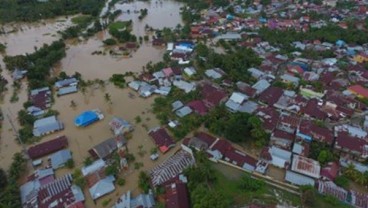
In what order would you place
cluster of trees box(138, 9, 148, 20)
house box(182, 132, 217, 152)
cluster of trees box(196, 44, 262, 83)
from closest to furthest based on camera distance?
house box(182, 132, 217, 152) < cluster of trees box(196, 44, 262, 83) < cluster of trees box(138, 9, 148, 20)

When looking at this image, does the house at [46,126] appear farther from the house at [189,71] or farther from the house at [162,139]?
the house at [189,71]

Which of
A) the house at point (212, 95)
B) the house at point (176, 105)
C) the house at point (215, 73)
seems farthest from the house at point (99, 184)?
the house at point (215, 73)

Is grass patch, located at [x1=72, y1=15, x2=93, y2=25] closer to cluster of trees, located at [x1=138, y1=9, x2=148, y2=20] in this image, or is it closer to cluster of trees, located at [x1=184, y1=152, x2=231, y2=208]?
cluster of trees, located at [x1=138, y1=9, x2=148, y2=20]

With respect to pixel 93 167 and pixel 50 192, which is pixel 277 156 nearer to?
pixel 93 167

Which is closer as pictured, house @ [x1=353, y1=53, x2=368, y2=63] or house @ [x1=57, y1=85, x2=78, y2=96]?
house @ [x1=57, y1=85, x2=78, y2=96]

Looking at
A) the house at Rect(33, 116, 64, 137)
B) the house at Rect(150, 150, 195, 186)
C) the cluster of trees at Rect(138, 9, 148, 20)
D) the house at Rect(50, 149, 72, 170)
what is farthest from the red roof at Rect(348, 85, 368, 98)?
the cluster of trees at Rect(138, 9, 148, 20)

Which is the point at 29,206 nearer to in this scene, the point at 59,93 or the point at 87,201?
the point at 87,201

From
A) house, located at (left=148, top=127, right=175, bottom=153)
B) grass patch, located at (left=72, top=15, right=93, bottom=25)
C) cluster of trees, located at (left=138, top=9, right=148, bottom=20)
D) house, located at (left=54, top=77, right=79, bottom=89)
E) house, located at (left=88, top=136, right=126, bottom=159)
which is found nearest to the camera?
house, located at (left=88, top=136, right=126, bottom=159)

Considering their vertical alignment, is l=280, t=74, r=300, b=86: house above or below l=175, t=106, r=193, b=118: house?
above
